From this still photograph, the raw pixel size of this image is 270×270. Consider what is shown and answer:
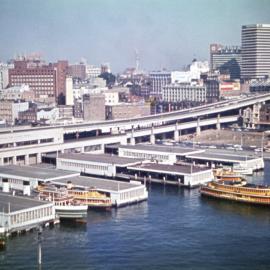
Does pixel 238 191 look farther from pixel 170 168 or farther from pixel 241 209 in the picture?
pixel 170 168

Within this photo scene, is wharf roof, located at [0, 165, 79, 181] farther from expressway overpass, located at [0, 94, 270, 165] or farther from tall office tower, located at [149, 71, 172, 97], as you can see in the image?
tall office tower, located at [149, 71, 172, 97]

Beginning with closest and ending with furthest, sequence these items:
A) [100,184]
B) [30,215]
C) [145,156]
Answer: [30,215] → [100,184] → [145,156]

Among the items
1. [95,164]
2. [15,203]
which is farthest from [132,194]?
[95,164]

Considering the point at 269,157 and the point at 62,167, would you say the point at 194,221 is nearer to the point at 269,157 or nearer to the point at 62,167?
the point at 62,167

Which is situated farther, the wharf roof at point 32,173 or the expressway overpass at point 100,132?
the expressway overpass at point 100,132

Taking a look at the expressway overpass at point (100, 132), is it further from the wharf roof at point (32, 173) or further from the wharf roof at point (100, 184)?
the wharf roof at point (100, 184)

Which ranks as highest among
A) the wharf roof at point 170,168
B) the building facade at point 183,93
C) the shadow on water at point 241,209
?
the building facade at point 183,93

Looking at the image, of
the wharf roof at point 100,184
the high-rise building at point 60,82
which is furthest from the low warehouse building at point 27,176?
the high-rise building at point 60,82
